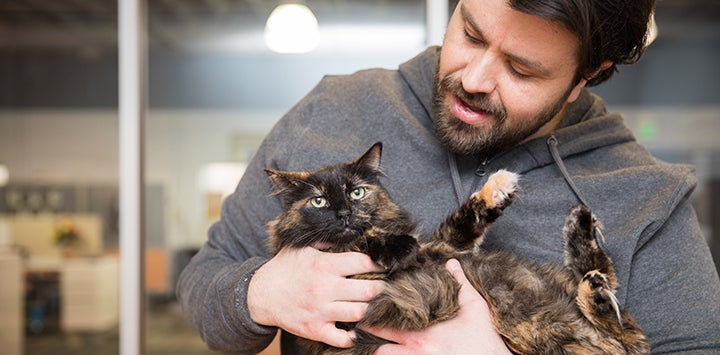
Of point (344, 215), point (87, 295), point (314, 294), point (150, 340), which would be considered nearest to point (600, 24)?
point (344, 215)

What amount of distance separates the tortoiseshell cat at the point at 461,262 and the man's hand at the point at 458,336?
0.02 m

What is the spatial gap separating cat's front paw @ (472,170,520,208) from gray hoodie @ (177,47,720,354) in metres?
0.14

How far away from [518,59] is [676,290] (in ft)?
Result: 2.06

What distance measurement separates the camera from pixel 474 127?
1448mm

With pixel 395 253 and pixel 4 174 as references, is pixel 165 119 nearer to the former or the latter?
pixel 4 174

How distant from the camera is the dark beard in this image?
1.44 m

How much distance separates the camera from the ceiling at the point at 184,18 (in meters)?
3.97

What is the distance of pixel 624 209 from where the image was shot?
149 cm

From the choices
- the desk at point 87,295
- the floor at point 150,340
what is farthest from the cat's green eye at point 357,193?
the desk at point 87,295

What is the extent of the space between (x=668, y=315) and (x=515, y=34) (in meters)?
0.72

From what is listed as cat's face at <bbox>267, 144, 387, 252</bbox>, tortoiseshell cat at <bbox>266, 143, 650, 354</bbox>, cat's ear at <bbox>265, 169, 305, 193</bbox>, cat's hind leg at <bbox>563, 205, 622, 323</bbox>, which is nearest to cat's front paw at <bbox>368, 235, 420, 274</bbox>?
tortoiseshell cat at <bbox>266, 143, 650, 354</bbox>

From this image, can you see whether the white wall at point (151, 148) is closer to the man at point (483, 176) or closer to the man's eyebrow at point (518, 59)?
the man at point (483, 176)

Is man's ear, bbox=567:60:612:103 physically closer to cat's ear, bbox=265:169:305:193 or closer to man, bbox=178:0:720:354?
man, bbox=178:0:720:354

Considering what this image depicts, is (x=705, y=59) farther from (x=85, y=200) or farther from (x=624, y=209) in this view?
(x=85, y=200)
